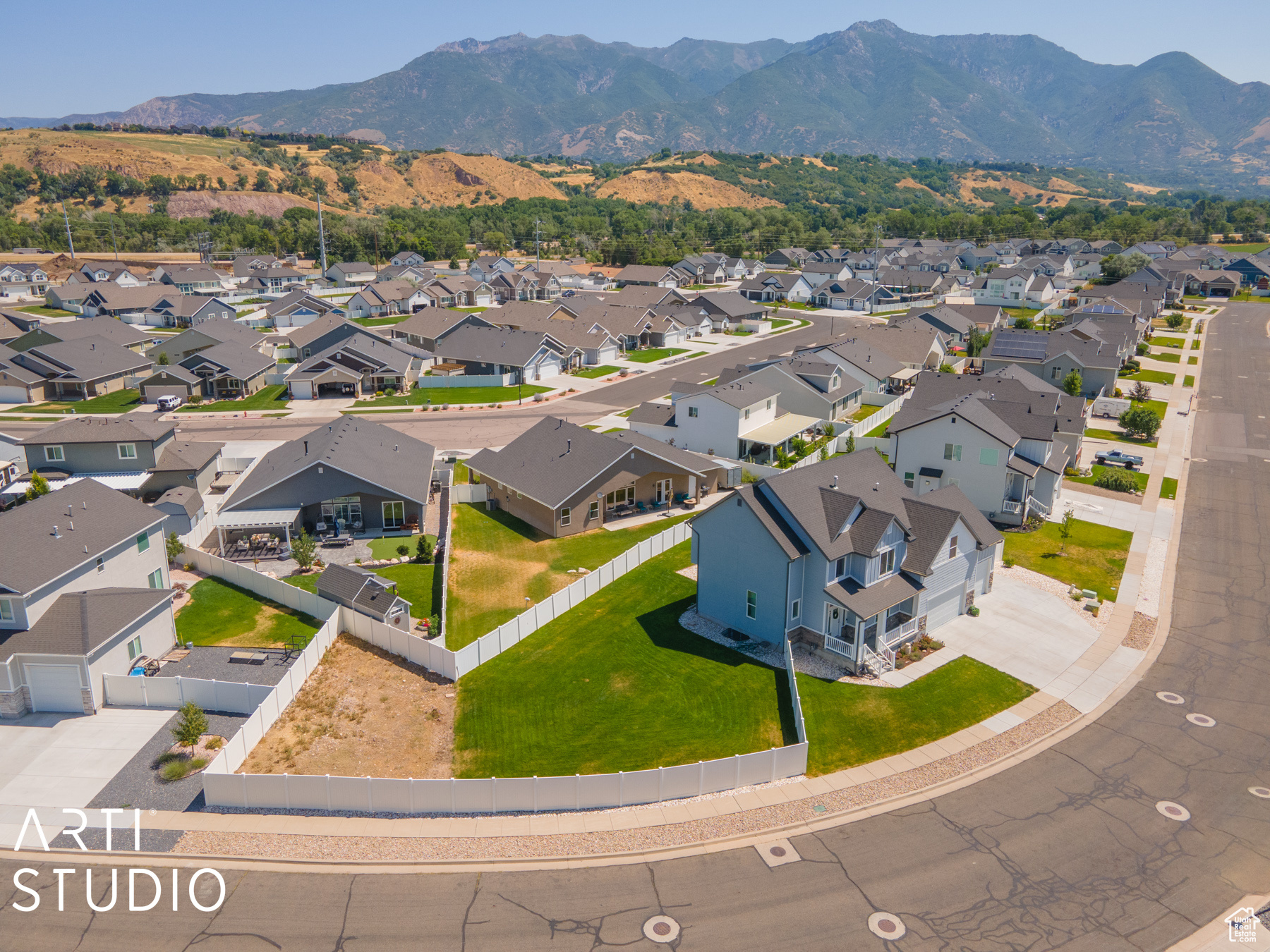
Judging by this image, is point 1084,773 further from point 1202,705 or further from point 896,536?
point 896,536

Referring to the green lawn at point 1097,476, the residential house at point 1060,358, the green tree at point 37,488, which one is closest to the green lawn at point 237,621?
the green tree at point 37,488

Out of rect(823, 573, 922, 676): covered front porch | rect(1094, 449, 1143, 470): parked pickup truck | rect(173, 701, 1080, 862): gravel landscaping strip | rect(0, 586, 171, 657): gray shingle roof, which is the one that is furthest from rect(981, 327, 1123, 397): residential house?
rect(0, 586, 171, 657): gray shingle roof

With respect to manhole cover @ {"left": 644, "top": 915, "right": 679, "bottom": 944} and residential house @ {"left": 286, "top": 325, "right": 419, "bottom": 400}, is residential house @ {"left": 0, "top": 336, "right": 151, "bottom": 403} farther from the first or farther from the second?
manhole cover @ {"left": 644, "top": 915, "right": 679, "bottom": 944}

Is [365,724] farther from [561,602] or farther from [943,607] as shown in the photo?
[943,607]

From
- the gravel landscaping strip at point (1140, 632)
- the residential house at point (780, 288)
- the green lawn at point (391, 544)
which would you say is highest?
the residential house at point (780, 288)

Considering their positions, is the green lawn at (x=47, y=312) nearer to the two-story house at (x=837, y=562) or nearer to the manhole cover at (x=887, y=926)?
the two-story house at (x=837, y=562)

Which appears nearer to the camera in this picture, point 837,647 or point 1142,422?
point 837,647

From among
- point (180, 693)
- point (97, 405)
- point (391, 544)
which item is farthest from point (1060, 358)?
point (97, 405)
